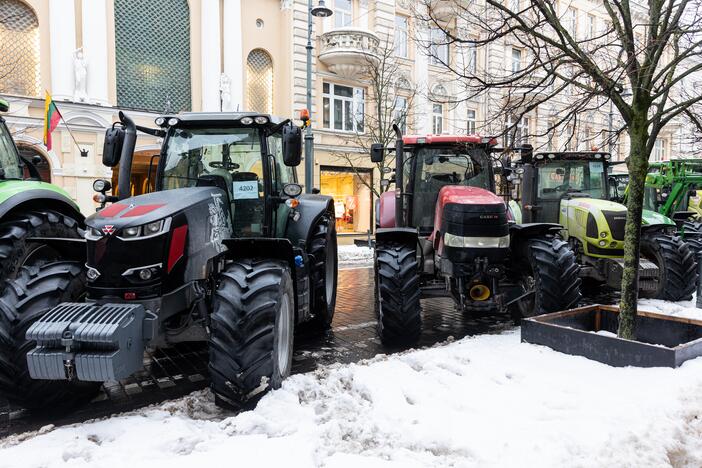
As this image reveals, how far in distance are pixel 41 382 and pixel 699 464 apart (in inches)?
165


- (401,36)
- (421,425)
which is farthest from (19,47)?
(421,425)

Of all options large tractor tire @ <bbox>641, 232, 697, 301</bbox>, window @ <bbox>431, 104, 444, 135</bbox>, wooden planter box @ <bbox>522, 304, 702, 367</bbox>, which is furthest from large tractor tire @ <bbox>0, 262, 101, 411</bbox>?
window @ <bbox>431, 104, 444, 135</bbox>

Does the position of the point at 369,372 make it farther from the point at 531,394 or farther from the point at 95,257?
the point at 95,257

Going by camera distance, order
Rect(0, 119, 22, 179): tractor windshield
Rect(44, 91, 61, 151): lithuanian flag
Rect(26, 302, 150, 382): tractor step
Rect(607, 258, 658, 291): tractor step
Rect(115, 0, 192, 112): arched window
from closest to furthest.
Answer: Rect(26, 302, 150, 382): tractor step → Rect(0, 119, 22, 179): tractor windshield → Rect(607, 258, 658, 291): tractor step → Rect(44, 91, 61, 151): lithuanian flag → Rect(115, 0, 192, 112): arched window

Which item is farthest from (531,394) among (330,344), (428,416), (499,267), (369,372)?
(330,344)

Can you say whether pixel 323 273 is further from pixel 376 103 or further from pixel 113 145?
pixel 376 103

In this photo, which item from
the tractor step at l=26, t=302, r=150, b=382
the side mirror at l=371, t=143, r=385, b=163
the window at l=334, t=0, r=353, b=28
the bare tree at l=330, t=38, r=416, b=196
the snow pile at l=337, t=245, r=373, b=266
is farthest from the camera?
the window at l=334, t=0, r=353, b=28

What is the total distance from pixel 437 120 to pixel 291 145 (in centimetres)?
1827

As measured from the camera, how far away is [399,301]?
5.38 m

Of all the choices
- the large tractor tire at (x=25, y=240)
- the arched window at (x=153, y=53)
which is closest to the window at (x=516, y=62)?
the large tractor tire at (x=25, y=240)

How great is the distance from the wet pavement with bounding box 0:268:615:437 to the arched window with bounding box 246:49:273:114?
11.4 metres

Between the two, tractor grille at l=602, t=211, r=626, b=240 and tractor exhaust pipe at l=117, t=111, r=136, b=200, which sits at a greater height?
tractor exhaust pipe at l=117, t=111, r=136, b=200

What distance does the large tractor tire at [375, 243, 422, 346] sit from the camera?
17.6 ft

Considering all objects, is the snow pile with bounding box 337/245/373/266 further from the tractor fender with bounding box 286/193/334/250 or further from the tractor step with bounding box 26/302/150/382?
the tractor step with bounding box 26/302/150/382
